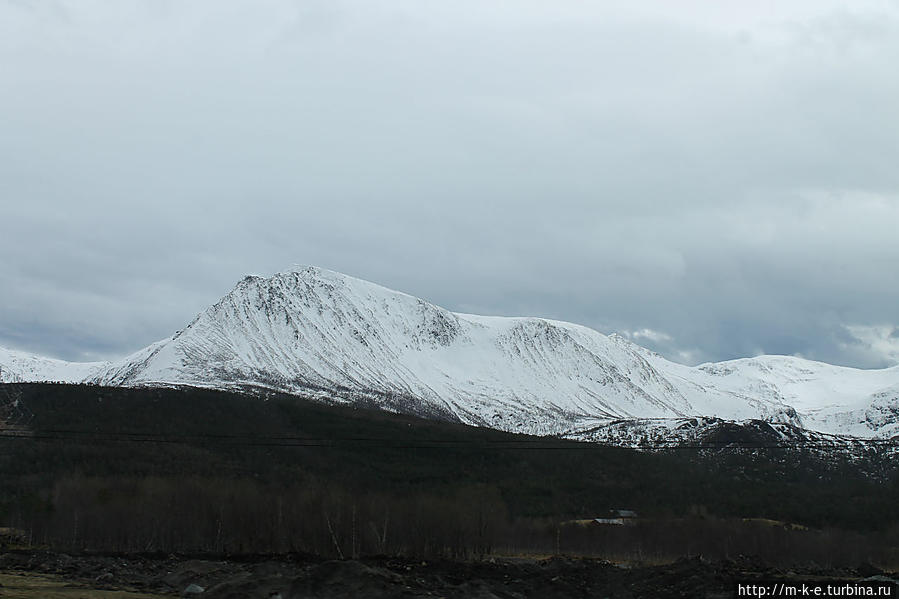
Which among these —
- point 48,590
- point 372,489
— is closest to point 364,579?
point 48,590

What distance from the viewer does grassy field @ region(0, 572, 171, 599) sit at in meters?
38.8

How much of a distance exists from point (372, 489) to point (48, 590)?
73.0 m

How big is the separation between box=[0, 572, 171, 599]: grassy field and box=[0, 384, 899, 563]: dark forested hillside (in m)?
31.8

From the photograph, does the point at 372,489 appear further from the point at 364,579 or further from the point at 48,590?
the point at 48,590

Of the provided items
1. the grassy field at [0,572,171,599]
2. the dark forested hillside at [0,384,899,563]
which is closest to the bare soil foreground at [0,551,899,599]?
the grassy field at [0,572,171,599]

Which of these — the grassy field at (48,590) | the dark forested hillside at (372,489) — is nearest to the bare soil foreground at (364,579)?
the grassy field at (48,590)

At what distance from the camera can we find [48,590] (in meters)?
41.2

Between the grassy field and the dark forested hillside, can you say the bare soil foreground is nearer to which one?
the grassy field

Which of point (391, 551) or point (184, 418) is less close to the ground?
point (184, 418)

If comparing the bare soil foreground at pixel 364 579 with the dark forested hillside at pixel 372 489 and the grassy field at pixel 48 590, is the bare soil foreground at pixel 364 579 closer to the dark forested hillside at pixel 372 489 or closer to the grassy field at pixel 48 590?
the grassy field at pixel 48 590

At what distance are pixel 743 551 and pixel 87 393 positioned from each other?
108014 millimetres

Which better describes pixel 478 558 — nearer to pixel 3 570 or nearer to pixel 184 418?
pixel 3 570

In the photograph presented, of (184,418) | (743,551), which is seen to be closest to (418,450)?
(184,418)

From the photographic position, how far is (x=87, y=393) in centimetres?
14575
